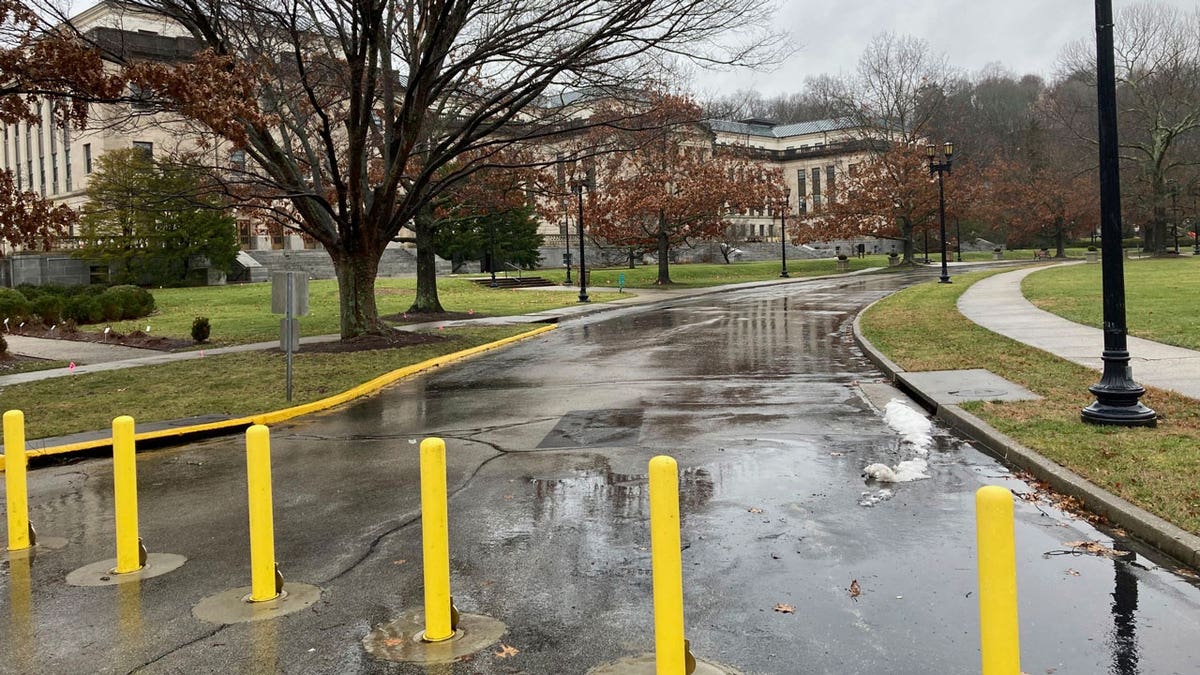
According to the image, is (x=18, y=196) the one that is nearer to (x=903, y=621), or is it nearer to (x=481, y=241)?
(x=903, y=621)

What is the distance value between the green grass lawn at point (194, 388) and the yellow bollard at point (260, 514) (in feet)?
24.7

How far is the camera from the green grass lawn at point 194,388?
12.9 metres

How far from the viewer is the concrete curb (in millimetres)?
5742

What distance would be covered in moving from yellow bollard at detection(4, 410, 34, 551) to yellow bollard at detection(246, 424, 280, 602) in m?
2.54

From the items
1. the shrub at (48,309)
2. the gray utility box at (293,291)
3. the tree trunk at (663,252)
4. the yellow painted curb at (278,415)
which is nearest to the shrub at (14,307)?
the shrub at (48,309)

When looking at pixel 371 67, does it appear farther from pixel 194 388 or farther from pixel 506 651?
pixel 506 651

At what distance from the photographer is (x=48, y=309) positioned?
27.9 metres

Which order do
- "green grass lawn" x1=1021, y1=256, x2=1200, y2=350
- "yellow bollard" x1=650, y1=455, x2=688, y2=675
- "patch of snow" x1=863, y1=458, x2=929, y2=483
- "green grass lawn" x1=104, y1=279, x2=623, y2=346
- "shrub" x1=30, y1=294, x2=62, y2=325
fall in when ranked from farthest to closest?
"shrub" x1=30, y1=294, x2=62, y2=325 < "green grass lawn" x1=104, y1=279, x2=623, y2=346 < "green grass lawn" x1=1021, y1=256, x2=1200, y2=350 < "patch of snow" x1=863, y1=458, x2=929, y2=483 < "yellow bollard" x1=650, y1=455, x2=688, y2=675

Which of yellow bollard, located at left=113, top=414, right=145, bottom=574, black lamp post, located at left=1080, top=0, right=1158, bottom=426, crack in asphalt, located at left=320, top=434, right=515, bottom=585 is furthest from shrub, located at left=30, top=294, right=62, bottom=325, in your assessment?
black lamp post, located at left=1080, top=0, right=1158, bottom=426

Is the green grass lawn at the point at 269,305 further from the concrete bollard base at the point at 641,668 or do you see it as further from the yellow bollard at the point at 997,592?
the yellow bollard at the point at 997,592

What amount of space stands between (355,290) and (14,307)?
12.8m

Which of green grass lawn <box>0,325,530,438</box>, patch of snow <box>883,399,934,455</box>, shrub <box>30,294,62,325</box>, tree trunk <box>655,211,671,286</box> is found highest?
tree trunk <box>655,211,671,286</box>

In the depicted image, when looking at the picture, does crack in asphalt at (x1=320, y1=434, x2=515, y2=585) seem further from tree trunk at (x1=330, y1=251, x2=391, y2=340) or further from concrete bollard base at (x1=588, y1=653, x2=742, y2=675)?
tree trunk at (x1=330, y1=251, x2=391, y2=340)

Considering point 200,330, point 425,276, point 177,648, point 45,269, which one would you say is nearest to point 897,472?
point 177,648
